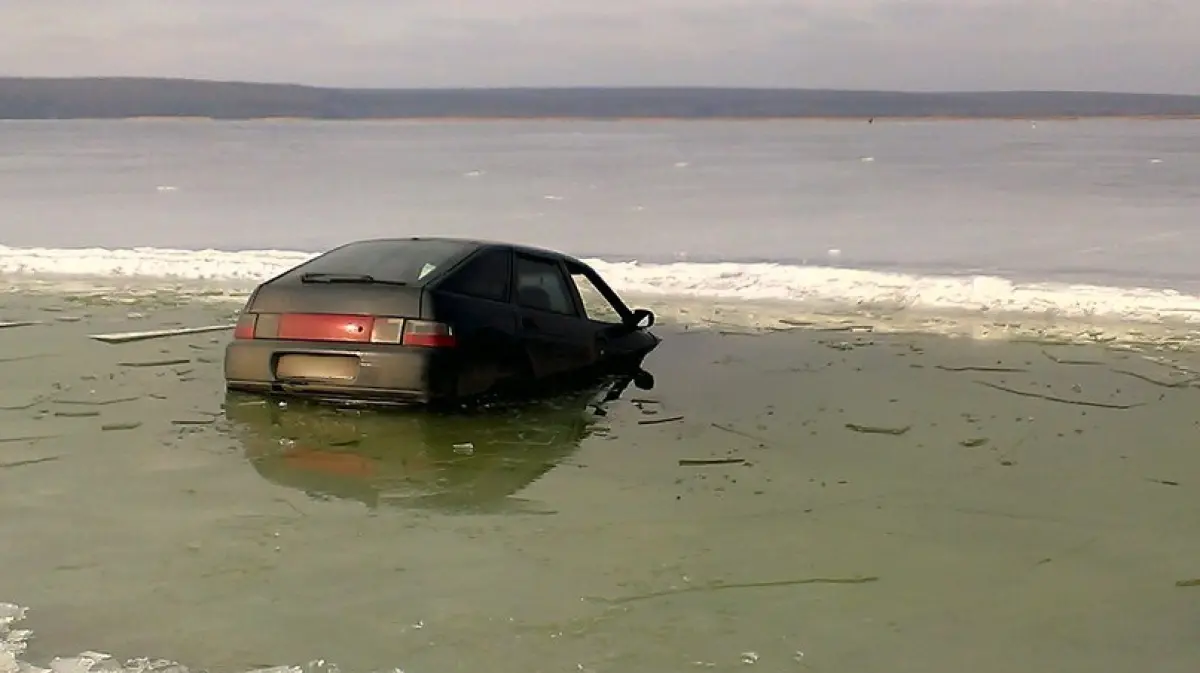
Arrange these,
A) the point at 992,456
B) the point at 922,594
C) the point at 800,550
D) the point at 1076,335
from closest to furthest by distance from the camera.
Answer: the point at 922,594 < the point at 800,550 < the point at 992,456 < the point at 1076,335

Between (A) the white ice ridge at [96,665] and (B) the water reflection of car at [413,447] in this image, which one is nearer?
(A) the white ice ridge at [96,665]

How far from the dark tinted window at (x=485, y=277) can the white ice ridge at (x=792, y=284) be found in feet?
23.7

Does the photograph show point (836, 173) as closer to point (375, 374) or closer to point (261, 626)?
point (375, 374)

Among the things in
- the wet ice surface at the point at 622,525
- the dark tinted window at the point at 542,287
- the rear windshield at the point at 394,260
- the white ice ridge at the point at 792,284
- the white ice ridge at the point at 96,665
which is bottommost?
the white ice ridge at the point at 96,665

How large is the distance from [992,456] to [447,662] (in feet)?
14.3

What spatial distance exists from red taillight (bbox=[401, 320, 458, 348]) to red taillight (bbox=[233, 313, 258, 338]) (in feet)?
3.61

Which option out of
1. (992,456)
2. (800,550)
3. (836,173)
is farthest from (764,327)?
(836,173)

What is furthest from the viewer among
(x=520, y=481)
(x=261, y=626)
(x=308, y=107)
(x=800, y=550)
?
(x=308, y=107)

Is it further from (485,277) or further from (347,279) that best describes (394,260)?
(485,277)

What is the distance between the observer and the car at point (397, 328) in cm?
779

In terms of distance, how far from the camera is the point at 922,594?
204 inches

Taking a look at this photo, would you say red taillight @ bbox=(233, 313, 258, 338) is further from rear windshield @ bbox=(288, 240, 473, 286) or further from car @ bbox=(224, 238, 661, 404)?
rear windshield @ bbox=(288, 240, 473, 286)

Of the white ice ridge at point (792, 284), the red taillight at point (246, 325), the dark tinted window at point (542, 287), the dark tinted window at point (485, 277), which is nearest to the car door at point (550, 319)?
the dark tinted window at point (542, 287)

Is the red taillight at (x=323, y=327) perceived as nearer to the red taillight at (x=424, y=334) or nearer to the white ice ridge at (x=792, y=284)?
the red taillight at (x=424, y=334)
